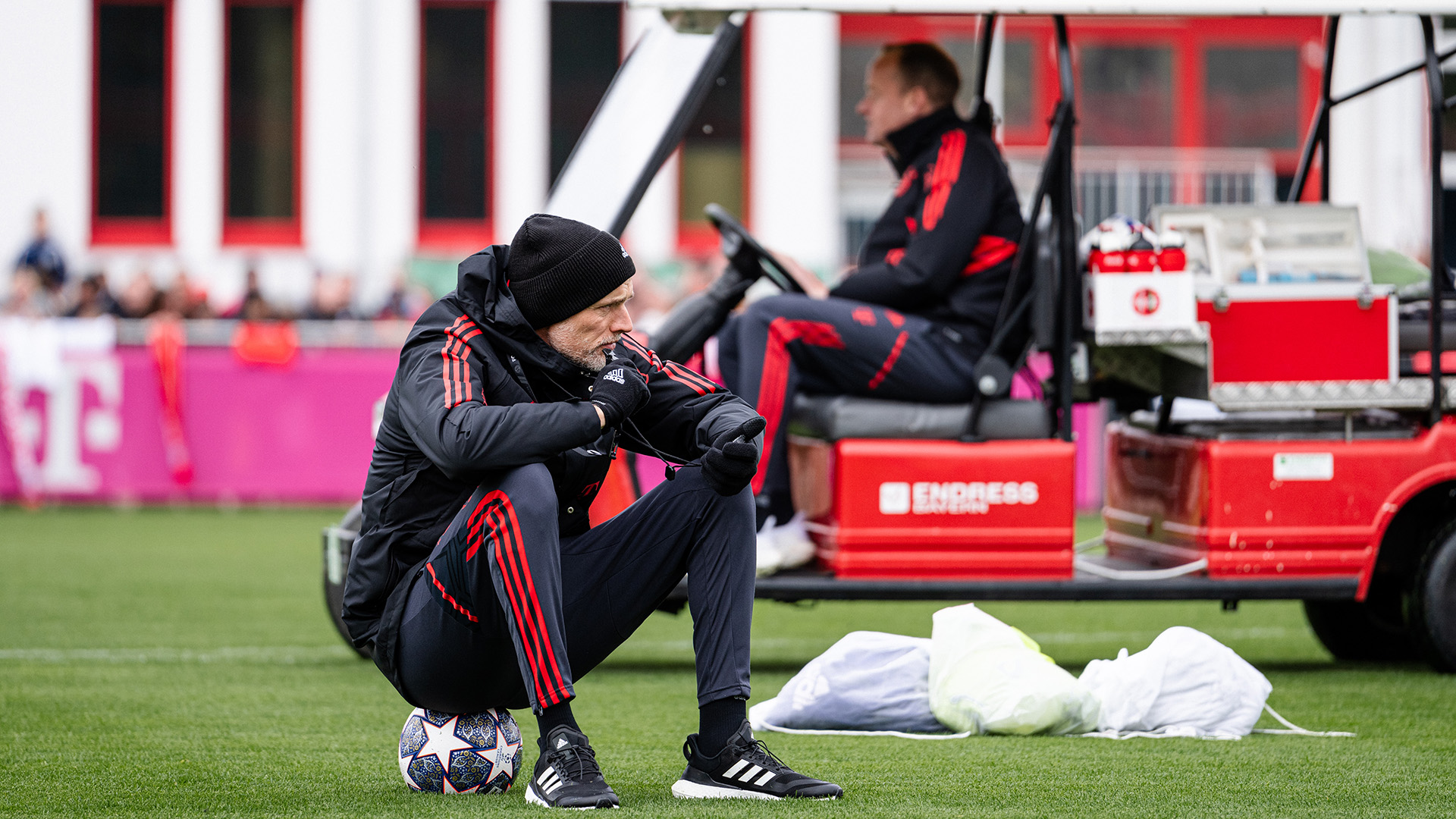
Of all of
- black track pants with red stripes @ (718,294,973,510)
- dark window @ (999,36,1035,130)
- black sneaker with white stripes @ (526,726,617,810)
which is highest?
dark window @ (999,36,1035,130)

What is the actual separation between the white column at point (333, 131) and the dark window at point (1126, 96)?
8043 mm

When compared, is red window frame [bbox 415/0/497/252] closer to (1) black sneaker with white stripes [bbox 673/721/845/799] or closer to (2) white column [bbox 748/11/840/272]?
(2) white column [bbox 748/11/840/272]

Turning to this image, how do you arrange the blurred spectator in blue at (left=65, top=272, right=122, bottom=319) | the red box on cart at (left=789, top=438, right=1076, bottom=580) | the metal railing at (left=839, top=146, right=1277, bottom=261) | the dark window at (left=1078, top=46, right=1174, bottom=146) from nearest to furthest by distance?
the red box on cart at (left=789, top=438, right=1076, bottom=580) → the blurred spectator in blue at (left=65, top=272, right=122, bottom=319) → the metal railing at (left=839, top=146, right=1277, bottom=261) → the dark window at (left=1078, top=46, right=1174, bottom=146)

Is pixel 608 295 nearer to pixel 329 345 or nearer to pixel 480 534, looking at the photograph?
pixel 480 534

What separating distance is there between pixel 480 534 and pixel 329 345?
32.4 ft

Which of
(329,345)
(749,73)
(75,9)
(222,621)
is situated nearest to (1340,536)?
(222,621)

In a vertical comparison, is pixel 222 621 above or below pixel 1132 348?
below

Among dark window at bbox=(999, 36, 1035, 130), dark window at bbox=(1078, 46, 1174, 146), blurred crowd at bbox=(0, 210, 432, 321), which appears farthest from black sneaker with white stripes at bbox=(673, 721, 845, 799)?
dark window at bbox=(1078, 46, 1174, 146)

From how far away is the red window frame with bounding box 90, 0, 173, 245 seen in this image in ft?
64.8

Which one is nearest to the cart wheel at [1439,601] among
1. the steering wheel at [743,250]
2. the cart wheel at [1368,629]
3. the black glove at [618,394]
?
the cart wheel at [1368,629]

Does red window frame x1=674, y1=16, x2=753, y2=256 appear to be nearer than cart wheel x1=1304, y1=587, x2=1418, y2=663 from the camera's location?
No

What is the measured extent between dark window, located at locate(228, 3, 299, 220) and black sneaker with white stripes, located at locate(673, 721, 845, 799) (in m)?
17.2

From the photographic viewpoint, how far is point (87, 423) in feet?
41.3

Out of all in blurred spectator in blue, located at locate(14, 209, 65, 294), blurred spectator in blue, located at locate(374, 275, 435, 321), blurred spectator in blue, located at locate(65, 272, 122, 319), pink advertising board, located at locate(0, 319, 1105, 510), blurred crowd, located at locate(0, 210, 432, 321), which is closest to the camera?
pink advertising board, located at locate(0, 319, 1105, 510)
